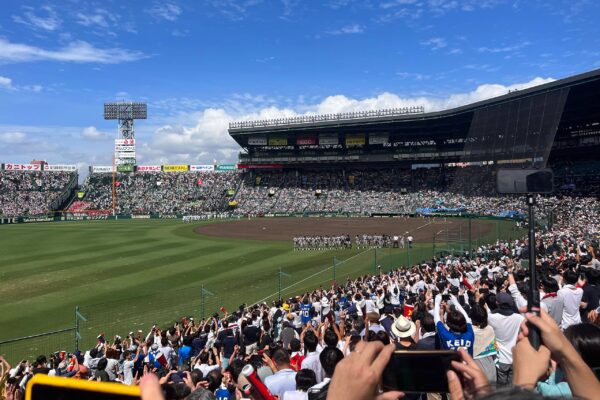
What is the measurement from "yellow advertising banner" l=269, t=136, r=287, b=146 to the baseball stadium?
370 mm

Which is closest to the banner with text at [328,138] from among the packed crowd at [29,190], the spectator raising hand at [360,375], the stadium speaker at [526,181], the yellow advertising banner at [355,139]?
the yellow advertising banner at [355,139]

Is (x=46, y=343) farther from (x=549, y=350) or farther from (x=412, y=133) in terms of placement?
(x=412, y=133)

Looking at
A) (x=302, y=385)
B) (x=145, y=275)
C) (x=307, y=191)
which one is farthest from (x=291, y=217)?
(x=302, y=385)

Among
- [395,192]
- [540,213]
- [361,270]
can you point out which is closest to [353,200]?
[395,192]

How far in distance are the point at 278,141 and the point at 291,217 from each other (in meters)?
19.1

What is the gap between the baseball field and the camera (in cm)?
1831

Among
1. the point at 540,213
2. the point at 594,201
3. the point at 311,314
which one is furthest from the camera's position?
the point at 594,201

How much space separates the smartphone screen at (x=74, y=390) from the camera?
1798 mm

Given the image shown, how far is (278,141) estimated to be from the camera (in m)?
84.3

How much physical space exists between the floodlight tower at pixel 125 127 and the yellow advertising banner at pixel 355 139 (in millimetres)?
48014

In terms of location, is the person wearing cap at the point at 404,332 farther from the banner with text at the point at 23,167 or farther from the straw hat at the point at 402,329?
the banner with text at the point at 23,167

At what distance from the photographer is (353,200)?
77.4m

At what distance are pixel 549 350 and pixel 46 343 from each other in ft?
58.9

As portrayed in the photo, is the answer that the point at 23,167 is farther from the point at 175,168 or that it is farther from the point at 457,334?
the point at 457,334
